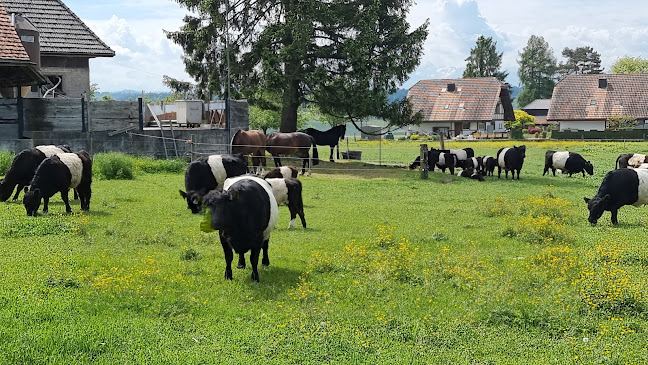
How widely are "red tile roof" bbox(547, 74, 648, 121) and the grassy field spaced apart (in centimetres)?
6464

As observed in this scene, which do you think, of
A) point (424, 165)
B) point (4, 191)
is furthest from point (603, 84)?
point (4, 191)

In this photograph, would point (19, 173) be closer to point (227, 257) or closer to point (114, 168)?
point (114, 168)

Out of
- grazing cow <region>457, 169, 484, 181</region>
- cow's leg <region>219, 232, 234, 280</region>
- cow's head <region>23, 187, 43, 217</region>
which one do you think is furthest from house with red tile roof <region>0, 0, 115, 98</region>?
cow's leg <region>219, 232, 234, 280</region>

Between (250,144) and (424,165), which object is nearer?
(424,165)

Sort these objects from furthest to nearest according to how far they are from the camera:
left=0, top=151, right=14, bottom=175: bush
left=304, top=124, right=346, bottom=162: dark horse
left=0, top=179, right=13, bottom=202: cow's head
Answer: left=304, top=124, right=346, bottom=162: dark horse, left=0, top=151, right=14, bottom=175: bush, left=0, top=179, right=13, bottom=202: cow's head

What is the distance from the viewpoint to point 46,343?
673 cm

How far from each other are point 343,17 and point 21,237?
2235 cm

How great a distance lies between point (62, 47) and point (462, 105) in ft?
→ 192

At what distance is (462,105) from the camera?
8206 centimetres

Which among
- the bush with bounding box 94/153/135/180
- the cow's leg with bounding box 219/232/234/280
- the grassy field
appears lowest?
the grassy field

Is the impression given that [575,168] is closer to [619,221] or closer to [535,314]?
[619,221]

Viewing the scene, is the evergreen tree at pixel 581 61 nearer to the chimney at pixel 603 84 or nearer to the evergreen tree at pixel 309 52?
the chimney at pixel 603 84

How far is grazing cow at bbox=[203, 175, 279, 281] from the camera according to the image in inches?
372

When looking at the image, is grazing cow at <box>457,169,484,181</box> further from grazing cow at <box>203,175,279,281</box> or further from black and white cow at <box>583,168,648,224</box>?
grazing cow at <box>203,175,279,281</box>
